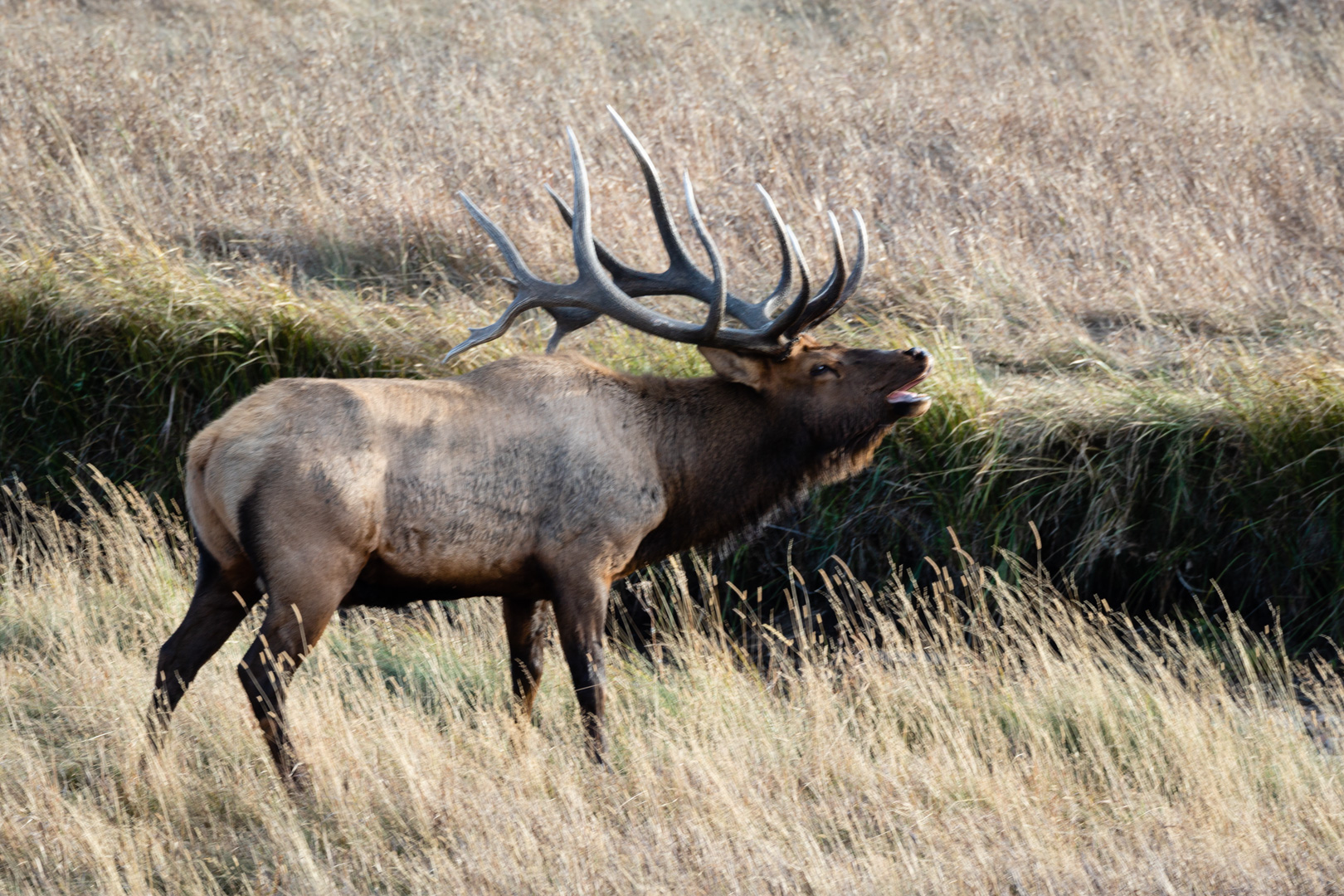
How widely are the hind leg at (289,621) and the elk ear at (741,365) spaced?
5.38 ft

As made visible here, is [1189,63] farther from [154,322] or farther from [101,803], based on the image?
[101,803]

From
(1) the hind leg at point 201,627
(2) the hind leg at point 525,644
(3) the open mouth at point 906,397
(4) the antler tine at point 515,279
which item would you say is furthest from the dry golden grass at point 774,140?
(1) the hind leg at point 201,627

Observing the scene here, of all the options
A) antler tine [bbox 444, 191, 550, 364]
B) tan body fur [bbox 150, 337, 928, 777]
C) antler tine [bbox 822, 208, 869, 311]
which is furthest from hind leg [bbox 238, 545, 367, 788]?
antler tine [bbox 822, 208, 869, 311]

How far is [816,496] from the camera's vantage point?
6770 millimetres

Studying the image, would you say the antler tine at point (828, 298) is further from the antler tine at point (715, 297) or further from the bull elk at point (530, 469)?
the antler tine at point (715, 297)

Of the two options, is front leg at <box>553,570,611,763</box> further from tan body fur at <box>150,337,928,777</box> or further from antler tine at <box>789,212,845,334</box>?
antler tine at <box>789,212,845,334</box>

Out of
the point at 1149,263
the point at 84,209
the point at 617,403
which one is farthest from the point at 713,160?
the point at 617,403

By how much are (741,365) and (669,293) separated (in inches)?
20.5

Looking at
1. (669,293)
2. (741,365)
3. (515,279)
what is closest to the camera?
(741,365)

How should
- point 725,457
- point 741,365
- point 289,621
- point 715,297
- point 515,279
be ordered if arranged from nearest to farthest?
point 289,621, point 715,297, point 725,457, point 741,365, point 515,279

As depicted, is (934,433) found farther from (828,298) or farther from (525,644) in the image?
(525,644)

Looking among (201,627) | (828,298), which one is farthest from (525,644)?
(828,298)

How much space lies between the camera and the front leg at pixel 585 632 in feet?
14.9

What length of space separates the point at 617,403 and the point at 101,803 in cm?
223
